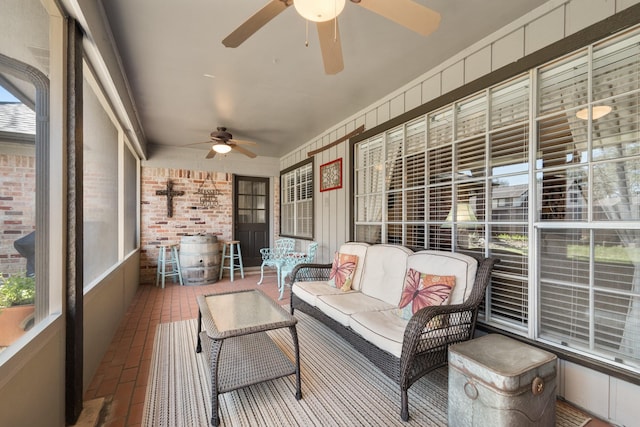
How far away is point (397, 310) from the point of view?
234 centimetres

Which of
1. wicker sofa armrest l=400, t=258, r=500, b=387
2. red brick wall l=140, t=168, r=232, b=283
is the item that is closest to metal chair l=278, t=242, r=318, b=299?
red brick wall l=140, t=168, r=232, b=283

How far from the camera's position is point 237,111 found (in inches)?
145

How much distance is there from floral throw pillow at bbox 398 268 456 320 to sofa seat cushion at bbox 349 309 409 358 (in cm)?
11

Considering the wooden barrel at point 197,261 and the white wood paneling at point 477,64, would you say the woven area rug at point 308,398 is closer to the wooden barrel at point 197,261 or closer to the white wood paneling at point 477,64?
the white wood paneling at point 477,64

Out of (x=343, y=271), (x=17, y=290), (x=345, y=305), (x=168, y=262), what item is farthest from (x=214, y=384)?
(x=168, y=262)

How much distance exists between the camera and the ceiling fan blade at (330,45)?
148 cm

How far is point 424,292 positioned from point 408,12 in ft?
5.83

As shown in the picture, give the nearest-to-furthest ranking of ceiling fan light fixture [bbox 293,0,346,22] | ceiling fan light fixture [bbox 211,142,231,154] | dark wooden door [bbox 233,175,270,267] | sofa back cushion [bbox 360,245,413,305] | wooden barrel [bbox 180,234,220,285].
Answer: ceiling fan light fixture [bbox 293,0,346,22] → sofa back cushion [bbox 360,245,413,305] → ceiling fan light fixture [bbox 211,142,231,154] → wooden barrel [bbox 180,234,220,285] → dark wooden door [bbox 233,175,270,267]

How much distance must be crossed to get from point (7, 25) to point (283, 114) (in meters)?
2.85

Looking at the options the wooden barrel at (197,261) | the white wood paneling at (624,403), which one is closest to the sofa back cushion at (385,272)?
the white wood paneling at (624,403)

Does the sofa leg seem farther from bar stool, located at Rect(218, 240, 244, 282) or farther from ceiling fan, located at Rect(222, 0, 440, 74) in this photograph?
bar stool, located at Rect(218, 240, 244, 282)

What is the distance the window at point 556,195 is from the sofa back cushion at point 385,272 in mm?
354

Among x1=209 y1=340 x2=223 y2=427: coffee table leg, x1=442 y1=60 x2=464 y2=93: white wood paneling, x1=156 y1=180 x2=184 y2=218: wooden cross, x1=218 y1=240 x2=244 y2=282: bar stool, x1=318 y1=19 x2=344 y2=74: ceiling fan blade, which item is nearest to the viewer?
x1=318 y1=19 x2=344 y2=74: ceiling fan blade

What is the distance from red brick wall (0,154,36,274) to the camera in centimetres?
111
